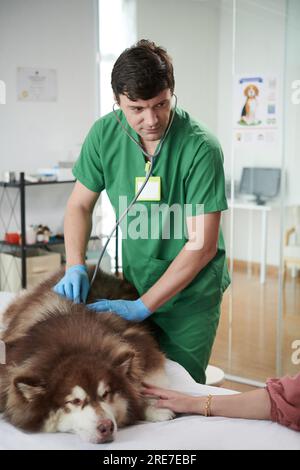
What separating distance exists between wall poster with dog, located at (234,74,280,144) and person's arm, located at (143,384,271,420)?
192 centimetres

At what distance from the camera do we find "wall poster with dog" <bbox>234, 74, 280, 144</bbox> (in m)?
2.95

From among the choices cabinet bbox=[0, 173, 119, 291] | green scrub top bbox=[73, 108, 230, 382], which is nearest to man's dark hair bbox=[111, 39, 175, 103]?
green scrub top bbox=[73, 108, 230, 382]

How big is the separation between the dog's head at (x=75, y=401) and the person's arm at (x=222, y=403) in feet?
0.36

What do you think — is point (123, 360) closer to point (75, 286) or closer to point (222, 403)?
point (222, 403)

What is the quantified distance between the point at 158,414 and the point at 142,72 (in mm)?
799

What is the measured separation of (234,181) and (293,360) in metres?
0.97

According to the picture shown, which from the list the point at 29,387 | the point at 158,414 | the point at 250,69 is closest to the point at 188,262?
the point at 158,414

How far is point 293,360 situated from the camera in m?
3.04

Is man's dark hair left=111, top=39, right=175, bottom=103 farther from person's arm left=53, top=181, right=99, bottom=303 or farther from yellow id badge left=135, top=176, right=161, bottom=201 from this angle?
person's arm left=53, top=181, right=99, bottom=303

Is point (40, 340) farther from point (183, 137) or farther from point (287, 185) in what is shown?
point (287, 185)

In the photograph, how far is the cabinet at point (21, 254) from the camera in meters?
3.61

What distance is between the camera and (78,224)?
1.81 meters

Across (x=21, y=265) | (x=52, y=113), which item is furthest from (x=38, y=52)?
(x=21, y=265)

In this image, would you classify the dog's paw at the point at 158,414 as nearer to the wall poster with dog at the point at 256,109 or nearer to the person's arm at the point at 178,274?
the person's arm at the point at 178,274
